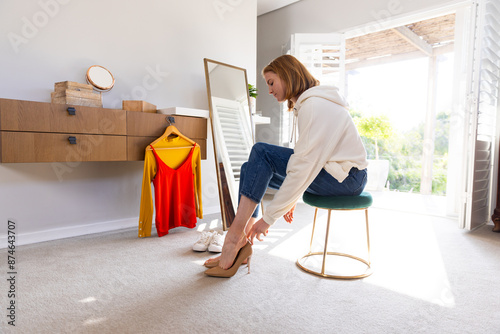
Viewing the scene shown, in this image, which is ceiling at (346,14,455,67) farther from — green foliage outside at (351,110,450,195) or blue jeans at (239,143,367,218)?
blue jeans at (239,143,367,218)

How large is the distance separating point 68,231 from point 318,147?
6.27 feet

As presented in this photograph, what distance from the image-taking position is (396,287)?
1494 millimetres

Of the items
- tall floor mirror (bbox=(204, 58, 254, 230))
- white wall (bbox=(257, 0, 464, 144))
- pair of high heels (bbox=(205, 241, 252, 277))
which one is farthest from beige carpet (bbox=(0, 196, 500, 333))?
white wall (bbox=(257, 0, 464, 144))

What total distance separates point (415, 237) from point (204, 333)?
75.3 inches

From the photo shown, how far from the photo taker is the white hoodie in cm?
129

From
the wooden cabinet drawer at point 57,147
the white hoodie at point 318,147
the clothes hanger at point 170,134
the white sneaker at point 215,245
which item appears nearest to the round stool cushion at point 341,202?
the white hoodie at point 318,147

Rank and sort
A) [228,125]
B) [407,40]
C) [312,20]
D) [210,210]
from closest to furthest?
[228,125], [210,210], [312,20], [407,40]

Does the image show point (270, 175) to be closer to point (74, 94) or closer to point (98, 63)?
point (74, 94)

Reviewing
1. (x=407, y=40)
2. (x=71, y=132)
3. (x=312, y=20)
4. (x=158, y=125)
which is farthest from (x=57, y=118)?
(x=407, y=40)

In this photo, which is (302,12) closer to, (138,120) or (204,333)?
(138,120)

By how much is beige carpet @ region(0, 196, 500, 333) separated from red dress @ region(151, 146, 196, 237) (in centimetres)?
17

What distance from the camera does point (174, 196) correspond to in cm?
239

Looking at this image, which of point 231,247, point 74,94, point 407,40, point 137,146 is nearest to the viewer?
point 231,247

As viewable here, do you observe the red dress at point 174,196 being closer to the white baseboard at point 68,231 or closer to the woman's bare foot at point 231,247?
the white baseboard at point 68,231
